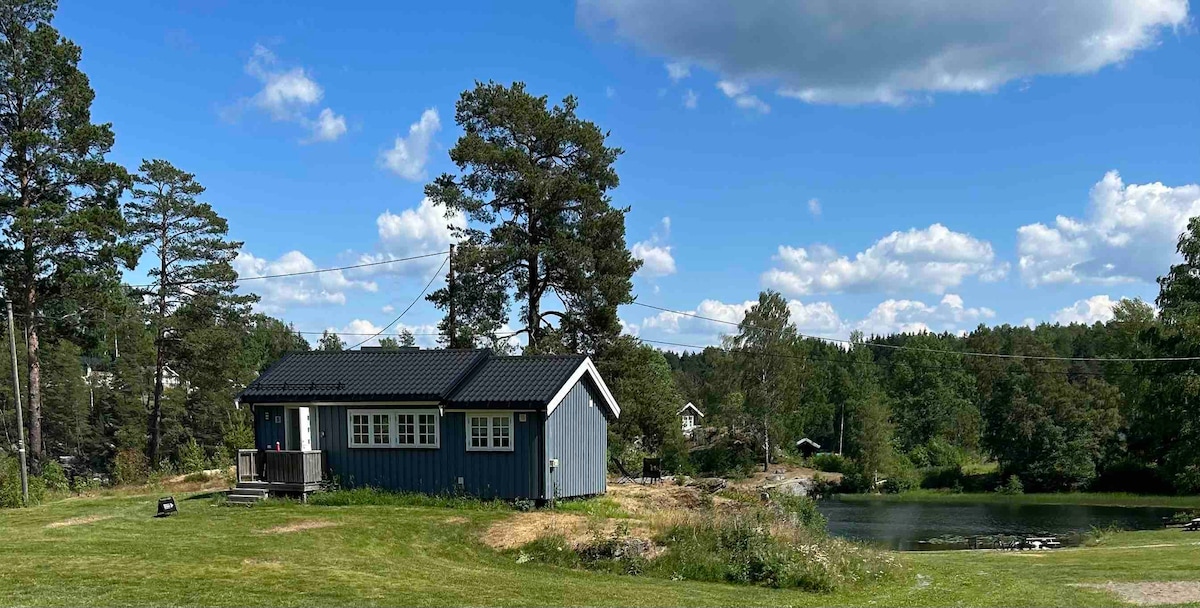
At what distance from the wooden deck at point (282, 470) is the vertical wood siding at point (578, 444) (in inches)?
238

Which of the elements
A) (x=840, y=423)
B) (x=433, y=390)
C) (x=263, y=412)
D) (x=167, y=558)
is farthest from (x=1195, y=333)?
(x=840, y=423)

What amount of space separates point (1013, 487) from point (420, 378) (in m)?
51.9

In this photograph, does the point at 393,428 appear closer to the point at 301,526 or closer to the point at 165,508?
the point at 301,526

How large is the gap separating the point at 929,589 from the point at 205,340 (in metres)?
33.3

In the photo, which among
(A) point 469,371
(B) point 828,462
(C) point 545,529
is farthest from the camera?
(B) point 828,462

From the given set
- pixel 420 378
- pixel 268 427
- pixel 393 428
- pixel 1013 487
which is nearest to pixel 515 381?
pixel 420 378

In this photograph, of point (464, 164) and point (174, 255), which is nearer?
point (464, 164)

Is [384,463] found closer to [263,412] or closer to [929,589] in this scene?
[263,412]

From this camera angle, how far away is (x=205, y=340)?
39406 millimetres

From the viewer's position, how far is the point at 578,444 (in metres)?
23.6

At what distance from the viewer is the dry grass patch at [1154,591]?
12586 mm

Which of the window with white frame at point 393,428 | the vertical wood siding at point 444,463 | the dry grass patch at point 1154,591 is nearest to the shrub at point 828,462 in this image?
the vertical wood siding at point 444,463

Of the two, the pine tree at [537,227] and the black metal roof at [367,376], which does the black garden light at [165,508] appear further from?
the pine tree at [537,227]

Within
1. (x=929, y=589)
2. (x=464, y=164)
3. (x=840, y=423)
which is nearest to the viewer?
(x=929, y=589)
